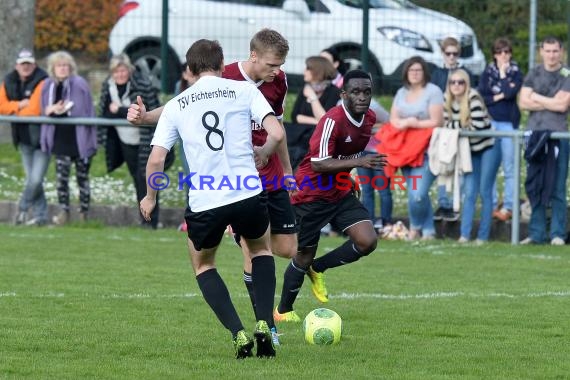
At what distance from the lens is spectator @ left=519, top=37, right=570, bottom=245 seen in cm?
1501

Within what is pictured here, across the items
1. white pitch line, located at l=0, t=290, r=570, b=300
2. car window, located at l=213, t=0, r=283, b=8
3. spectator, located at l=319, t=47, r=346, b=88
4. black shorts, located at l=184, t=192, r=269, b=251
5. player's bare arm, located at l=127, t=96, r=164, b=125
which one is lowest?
white pitch line, located at l=0, t=290, r=570, b=300

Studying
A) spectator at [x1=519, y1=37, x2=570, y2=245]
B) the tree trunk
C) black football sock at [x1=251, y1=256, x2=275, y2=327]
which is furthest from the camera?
the tree trunk

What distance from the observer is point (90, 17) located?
76.2 feet

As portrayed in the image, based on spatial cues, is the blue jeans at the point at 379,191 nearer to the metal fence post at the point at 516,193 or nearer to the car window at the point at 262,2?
the metal fence post at the point at 516,193

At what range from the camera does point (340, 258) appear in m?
10.1

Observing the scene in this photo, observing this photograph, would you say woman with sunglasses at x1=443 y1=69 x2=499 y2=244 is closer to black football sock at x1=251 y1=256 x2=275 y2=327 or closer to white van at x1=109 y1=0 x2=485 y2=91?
white van at x1=109 y1=0 x2=485 y2=91

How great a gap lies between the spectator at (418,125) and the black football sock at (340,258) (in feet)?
18.0

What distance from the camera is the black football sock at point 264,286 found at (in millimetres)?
7977

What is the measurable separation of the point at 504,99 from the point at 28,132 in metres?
5.89

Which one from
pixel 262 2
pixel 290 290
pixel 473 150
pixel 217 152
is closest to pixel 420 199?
pixel 473 150

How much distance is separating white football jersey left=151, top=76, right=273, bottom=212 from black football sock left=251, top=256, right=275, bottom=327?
1.73 feet

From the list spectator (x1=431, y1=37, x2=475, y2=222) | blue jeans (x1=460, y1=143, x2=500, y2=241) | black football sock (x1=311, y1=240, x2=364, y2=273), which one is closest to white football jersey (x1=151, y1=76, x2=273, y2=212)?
black football sock (x1=311, y1=240, x2=364, y2=273)

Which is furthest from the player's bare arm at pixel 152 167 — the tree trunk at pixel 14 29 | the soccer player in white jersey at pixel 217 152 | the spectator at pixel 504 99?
the tree trunk at pixel 14 29

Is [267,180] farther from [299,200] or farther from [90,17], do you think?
[90,17]
